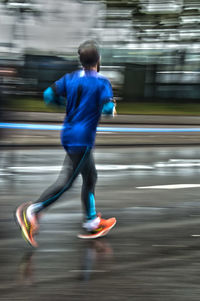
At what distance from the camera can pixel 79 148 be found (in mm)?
5113

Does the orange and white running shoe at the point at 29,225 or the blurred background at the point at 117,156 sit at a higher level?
the orange and white running shoe at the point at 29,225

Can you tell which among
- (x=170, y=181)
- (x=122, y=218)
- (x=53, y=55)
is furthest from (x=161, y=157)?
(x=53, y=55)

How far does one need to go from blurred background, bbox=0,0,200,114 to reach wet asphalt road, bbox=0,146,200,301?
56.6ft

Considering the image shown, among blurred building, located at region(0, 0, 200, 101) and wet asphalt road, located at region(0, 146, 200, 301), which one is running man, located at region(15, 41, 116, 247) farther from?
blurred building, located at region(0, 0, 200, 101)

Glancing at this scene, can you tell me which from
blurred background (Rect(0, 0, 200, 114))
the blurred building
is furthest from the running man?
the blurred building

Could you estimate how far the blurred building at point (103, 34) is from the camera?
26.4m

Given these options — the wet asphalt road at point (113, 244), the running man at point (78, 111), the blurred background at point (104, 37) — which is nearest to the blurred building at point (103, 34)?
the blurred background at point (104, 37)

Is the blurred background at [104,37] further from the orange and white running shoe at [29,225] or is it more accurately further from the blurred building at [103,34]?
the orange and white running shoe at [29,225]

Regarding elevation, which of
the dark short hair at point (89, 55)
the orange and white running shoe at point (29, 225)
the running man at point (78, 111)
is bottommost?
the orange and white running shoe at point (29, 225)

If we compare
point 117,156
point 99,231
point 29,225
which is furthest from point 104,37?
point 29,225

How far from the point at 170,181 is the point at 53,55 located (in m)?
18.9

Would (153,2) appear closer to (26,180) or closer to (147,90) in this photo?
(147,90)

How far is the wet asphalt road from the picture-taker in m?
4.18

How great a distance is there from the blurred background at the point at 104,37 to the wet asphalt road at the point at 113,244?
56.6ft
